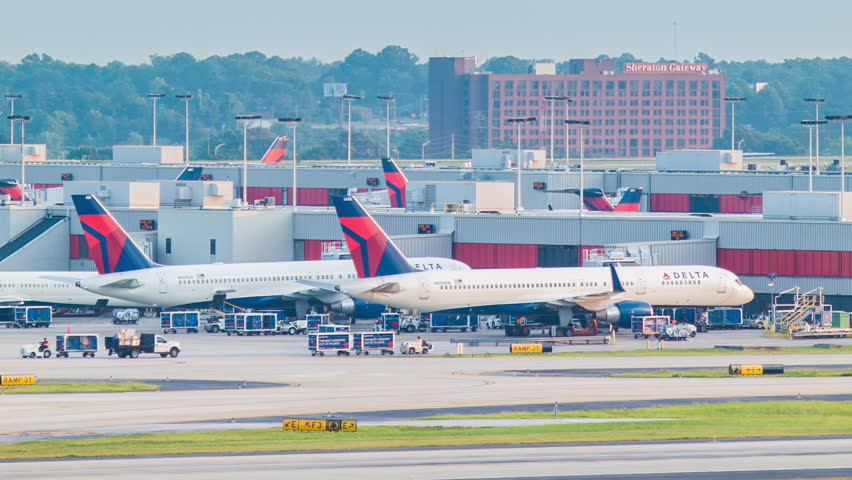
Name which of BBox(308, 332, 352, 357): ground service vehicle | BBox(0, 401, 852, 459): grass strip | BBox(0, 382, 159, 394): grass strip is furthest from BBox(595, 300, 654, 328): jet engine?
BBox(0, 401, 852, 459): grass strip

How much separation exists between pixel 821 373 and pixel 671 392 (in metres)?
10.7

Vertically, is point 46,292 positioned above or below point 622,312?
above

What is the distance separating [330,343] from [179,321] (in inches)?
688

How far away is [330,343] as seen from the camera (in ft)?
293

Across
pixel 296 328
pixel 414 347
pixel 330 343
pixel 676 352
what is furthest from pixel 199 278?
pixel 676 352

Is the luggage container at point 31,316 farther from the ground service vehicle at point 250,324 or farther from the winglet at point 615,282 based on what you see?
the winglet at point 615,282

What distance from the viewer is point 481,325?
108 m

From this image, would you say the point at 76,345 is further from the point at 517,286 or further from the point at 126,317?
the point at 517,286

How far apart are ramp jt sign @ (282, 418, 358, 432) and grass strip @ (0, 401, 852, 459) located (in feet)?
1.61

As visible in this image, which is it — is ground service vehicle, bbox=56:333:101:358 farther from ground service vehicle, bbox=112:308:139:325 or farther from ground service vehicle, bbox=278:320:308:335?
ground service vehicle, bbox=112:308:139:325

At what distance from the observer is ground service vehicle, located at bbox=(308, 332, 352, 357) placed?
89.1 m

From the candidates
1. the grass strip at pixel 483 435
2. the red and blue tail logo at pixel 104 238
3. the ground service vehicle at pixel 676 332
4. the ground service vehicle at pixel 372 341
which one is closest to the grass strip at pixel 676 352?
the ground service vehicle at pixel 372 341

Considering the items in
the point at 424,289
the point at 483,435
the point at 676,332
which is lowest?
the point at 483,435

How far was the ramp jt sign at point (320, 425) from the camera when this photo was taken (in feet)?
198
